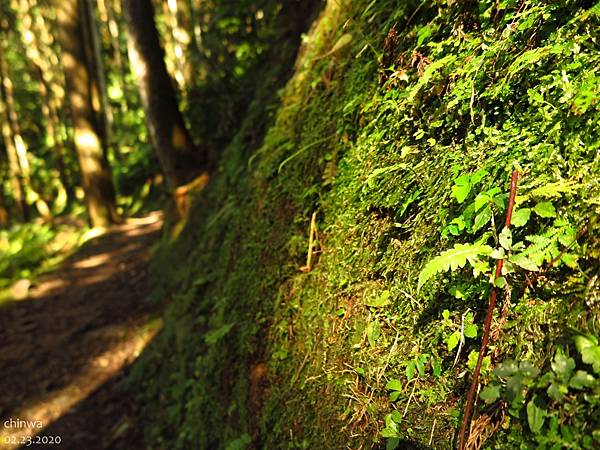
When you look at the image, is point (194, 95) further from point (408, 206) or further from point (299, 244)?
point (408, 206)

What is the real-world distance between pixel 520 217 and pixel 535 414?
643 mm

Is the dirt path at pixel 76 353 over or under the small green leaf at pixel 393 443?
under

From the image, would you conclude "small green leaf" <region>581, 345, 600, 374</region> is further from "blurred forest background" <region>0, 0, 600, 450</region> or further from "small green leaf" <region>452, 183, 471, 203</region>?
"small green leaf" <region>452, 183, 471, 203</region>

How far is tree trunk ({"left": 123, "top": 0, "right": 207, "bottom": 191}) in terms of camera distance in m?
7.41

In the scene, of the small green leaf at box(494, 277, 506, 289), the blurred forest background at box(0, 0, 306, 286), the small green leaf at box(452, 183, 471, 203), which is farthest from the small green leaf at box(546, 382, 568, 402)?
the blurred forest background at box(0, 0, 306, 286)

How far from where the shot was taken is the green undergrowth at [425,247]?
54.2 inches

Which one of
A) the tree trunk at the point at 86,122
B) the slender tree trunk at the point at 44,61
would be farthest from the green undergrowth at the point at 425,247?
the slender tree trunk at the point at 44,61

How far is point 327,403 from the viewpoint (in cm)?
212

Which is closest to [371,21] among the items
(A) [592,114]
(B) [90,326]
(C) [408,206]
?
(C) [408,206]

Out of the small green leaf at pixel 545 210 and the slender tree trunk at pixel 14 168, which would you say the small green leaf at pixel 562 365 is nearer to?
the small green leaf at pixel 545 210

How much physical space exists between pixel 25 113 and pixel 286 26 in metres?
33.2

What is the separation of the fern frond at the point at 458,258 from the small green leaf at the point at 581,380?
458 mm

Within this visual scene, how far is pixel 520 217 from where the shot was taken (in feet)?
4.89

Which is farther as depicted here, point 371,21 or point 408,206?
point 371,21
